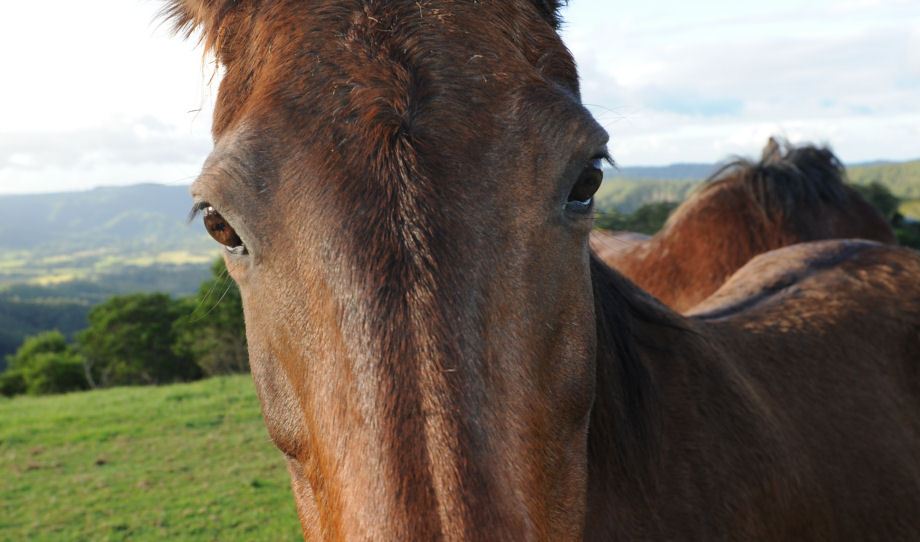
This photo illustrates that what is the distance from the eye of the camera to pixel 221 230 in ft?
5.96

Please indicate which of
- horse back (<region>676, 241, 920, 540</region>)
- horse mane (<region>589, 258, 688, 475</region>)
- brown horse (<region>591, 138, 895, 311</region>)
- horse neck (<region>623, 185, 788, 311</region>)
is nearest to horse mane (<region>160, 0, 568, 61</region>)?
horse mane (<region>589, 258, 688, 475</region>)

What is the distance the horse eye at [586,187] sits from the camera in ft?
5.76

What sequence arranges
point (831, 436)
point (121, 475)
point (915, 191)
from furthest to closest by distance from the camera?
point (915, 191) < point (121, 475) < point (831, 436)

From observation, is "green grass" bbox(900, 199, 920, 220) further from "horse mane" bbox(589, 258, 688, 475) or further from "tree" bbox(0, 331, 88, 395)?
"horse mane" bbox(589, 258, 688, 475)

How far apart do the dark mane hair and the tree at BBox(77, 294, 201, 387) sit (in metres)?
38.3

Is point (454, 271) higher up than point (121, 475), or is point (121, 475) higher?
point (454, 271)

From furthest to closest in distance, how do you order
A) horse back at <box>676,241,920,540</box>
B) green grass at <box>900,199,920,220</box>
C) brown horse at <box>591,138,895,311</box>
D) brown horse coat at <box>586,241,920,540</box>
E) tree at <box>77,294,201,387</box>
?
green grass at <box>900,199,920,220</box>
tree at <box>77,294,201,387</box>
brown horse at <box>591,138,895,311</box>
horse back at <box>676,241,920,540</box>
brown horse coat at <box>586,241,920,540</box>

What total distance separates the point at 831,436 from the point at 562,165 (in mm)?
1867

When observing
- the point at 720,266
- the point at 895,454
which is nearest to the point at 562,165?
the point at 895,454

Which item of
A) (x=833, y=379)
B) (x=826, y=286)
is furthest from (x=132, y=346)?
(x=833, y=379)

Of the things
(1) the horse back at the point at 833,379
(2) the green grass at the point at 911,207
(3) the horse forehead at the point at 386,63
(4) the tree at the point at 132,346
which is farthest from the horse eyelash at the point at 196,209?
(2) the green grass at the point at 911,207

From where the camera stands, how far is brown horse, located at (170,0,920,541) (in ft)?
4.62

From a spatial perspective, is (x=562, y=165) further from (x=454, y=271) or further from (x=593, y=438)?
(x=593, y=438)

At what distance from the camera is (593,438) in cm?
221
